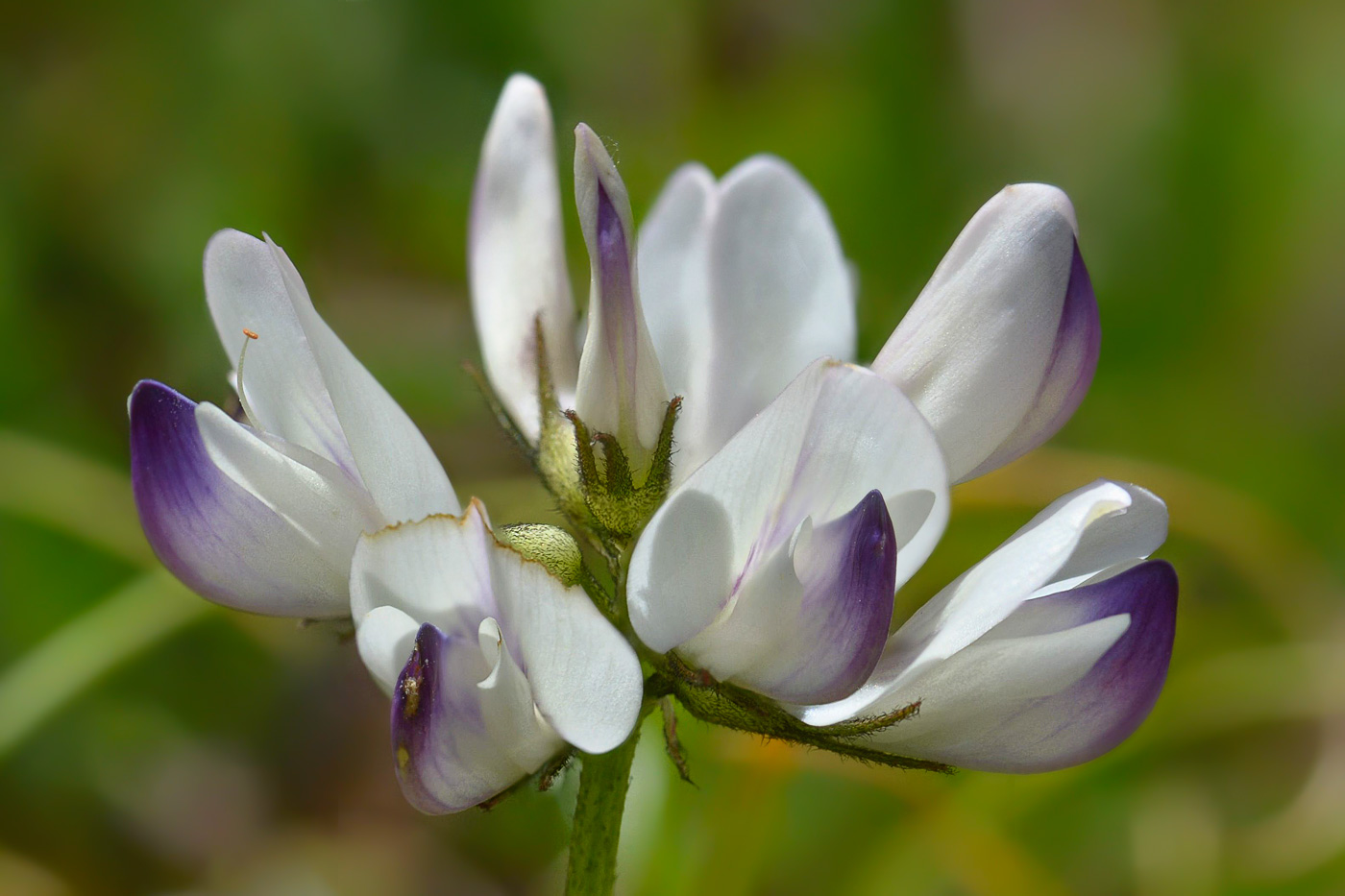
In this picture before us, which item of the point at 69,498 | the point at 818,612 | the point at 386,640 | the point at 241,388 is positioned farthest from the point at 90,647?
the point at 818,612

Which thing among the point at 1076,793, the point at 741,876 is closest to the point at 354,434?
the point at 741,876

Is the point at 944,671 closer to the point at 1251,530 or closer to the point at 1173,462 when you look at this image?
the point at 1251,530

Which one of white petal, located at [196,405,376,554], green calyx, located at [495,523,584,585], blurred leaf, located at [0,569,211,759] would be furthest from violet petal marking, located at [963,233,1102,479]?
blurred leaf, located at [0,569,211,759]

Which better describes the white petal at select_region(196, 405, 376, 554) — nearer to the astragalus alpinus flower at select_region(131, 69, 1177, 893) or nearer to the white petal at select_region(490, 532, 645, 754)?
the astragalus alpinus flower at select_region(131, 69, 1177, 893)

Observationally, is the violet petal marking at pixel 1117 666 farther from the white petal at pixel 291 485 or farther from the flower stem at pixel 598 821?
the white petal at pixel 291 485

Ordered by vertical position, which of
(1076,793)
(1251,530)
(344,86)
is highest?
(344,86)

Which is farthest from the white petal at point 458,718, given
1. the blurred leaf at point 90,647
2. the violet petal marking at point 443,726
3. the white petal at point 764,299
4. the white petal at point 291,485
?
the blurred leaf at point 90,647

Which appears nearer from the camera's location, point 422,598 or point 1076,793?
point 422,598
